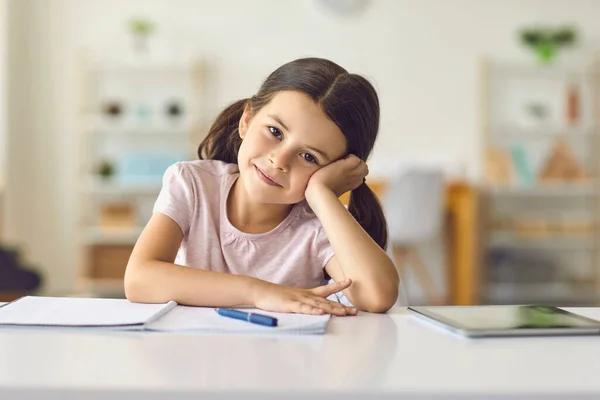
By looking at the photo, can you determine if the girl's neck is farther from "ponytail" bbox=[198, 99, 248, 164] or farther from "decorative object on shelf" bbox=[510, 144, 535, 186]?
"decorative object on shelf" bbox=[510, 144, 535, 186]

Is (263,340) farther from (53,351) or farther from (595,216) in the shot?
(595,216)

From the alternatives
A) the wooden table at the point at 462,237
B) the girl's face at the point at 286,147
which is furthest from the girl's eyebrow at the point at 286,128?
the wooden table at the point at 462,237

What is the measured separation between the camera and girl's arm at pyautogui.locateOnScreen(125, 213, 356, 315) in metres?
0.92

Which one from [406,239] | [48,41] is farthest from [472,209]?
[48,41]

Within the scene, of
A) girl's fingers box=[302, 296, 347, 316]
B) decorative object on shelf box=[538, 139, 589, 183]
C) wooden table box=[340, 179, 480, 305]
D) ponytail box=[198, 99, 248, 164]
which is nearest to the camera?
girl's fingers box=[302, 296, 347, 316]

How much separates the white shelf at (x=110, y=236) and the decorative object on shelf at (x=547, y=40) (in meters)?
2.75

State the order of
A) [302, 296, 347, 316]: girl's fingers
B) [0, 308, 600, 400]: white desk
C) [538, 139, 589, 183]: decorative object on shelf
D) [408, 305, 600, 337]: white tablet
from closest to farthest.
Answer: [0, 308, 600, 400]: white desk < [408, 305, 600, 337]: white tablet < [302, 296, 347, 316]: girl's fingers < [538, 139, 589, 183]: decorative object on shelf

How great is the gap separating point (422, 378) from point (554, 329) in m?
0.26

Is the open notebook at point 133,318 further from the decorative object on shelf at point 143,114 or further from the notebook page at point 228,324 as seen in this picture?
the decorative object on shelf at point 143,114

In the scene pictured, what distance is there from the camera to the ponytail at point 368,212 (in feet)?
4.46

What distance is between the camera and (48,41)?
527cm

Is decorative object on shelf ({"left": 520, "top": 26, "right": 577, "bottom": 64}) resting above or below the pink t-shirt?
above

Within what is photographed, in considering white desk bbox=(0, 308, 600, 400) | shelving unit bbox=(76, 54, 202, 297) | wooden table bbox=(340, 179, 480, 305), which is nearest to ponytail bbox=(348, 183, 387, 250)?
white desk bbox=(0, 308, 600, 400)

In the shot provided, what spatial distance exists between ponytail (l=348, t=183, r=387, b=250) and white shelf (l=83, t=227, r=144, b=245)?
3.80 m
